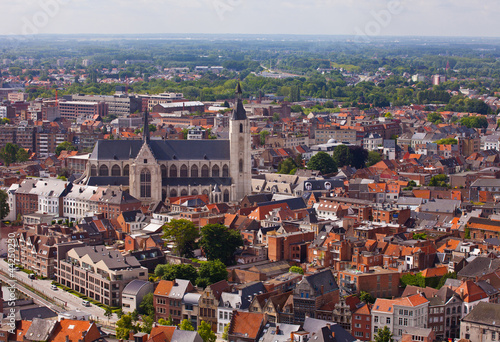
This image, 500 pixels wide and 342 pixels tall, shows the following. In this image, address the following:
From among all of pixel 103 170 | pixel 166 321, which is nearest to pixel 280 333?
pixel 166 321

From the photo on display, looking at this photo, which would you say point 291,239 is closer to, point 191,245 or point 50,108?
point 191,245

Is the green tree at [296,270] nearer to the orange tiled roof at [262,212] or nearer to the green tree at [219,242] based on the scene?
the green tree at [219,242]

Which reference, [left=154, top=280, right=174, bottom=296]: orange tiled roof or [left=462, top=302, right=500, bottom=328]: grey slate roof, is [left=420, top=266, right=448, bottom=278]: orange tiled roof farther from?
[left=154, top=280, right=174, bottom=296]: orange tiled roof

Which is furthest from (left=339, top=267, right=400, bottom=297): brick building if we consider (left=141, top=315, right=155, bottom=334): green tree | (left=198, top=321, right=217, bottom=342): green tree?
(left=141, top=315, right=155, bottom=334): green tree

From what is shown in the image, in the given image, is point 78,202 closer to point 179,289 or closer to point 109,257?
point 109,257

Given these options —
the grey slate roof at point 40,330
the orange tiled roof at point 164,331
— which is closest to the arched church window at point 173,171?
the grey slate roof at point 40,330
